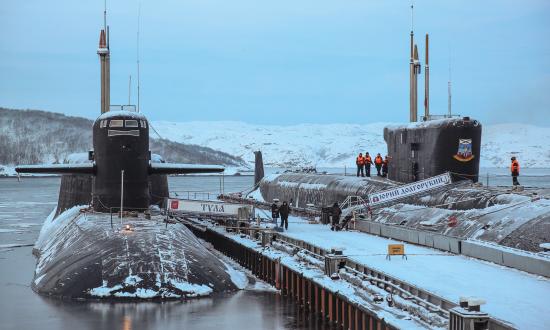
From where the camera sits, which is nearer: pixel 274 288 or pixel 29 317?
pixel 29 317

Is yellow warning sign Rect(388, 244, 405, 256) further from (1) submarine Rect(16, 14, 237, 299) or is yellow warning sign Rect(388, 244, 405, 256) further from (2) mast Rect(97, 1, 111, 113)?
(2) mast Rect(97, 1, 111, 113)

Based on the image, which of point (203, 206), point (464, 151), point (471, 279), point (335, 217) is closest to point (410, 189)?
point (464, 151)

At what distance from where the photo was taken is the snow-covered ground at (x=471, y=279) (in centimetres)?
1416

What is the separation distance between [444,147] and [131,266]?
15012 millimetres

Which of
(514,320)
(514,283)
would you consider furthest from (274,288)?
(514,320)

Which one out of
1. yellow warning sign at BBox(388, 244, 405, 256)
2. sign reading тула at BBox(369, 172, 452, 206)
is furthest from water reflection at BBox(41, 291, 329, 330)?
sign reading тула at BBox(369, 172, 452, 206)

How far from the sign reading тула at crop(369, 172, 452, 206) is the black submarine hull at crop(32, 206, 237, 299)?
386 inches

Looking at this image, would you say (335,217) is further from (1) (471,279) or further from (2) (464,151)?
(1) (471,279)

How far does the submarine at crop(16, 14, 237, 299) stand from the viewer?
18.8 meters

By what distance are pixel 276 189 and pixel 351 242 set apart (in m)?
23.3

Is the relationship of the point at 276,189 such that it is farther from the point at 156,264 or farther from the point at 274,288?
the point at 156,264

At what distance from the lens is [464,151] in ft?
98.3

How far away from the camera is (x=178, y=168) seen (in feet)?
87.8

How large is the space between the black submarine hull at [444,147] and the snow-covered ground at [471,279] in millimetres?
5967
